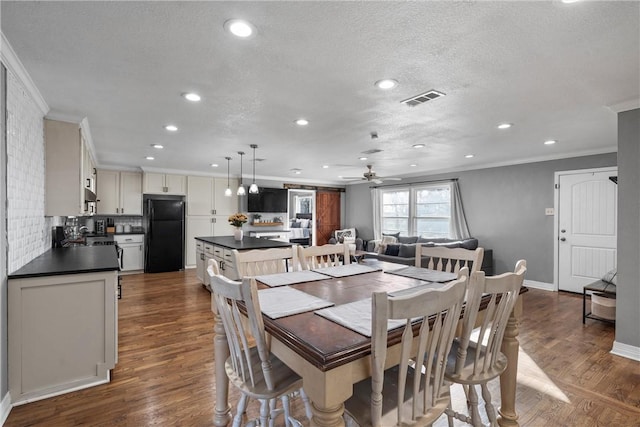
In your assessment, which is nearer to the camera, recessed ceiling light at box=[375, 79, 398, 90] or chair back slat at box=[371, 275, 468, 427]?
chair back slat at box=[371, 275, 468, 427]

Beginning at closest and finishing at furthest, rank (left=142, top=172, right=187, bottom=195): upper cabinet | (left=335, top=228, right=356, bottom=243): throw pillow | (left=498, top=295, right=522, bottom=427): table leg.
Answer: (left=498, top=295, right=522, bottom=427): table leg, (left=142, top=172, right=187, bottom=195): upper cabinet, (left=335, top=228, right=356, bottom=243): throw pillow

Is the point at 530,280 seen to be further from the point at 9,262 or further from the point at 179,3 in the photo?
the point at 9,262

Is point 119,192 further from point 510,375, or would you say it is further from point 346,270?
point 510,375

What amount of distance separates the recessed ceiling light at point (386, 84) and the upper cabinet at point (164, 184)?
5760mm

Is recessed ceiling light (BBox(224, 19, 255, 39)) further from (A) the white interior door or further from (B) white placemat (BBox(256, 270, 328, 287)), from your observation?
(A) the white interior door

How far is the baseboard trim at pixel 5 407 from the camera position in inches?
73.1

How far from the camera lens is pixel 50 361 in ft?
7.00

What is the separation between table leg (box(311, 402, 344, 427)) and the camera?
1039 mm

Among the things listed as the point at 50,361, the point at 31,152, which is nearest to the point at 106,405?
the point at 50,361

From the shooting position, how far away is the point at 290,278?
2084 mm

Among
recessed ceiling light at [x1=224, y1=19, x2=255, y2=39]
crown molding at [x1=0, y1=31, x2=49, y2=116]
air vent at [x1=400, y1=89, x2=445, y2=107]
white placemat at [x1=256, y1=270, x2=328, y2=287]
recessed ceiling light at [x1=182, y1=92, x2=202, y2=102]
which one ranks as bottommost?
white placemat at [x1=256, y1=270, x2=328, y2=287]

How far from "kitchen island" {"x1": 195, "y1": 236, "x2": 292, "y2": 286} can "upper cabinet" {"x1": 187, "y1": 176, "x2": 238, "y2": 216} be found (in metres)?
1.78

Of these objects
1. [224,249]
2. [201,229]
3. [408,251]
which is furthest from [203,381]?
[201,229]

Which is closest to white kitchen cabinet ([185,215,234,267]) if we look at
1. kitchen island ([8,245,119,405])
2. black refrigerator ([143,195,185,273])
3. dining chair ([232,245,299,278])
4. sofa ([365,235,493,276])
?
black refrigerator ([143,195,185,273])
